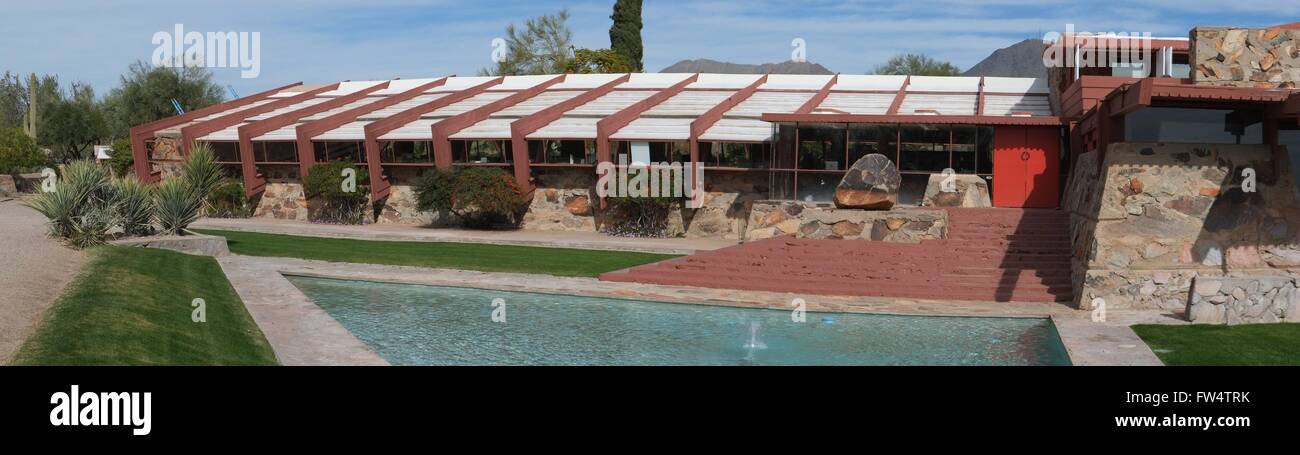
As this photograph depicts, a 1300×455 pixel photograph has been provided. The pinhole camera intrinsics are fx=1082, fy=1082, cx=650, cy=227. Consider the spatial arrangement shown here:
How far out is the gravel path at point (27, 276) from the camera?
12.4 m

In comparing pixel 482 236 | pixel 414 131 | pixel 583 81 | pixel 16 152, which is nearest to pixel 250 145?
pixel 414 131

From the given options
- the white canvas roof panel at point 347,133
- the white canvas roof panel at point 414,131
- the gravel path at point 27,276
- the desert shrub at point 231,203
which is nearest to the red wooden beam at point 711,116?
the white canvas roof panel at point 414,131

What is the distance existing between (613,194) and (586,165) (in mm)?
1813

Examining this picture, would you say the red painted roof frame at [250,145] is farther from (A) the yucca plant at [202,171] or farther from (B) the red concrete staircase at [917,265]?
(B) the red concrete staircase at [917,265]

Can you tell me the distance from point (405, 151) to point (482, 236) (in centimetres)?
742

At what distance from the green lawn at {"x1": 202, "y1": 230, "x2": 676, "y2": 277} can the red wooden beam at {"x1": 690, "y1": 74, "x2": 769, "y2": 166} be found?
21.7 ft

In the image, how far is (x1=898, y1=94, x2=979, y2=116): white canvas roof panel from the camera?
35.3m

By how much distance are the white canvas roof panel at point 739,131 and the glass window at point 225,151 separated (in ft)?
63.9

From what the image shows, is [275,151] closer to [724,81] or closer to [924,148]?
[724,81]

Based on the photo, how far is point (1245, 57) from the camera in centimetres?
1933

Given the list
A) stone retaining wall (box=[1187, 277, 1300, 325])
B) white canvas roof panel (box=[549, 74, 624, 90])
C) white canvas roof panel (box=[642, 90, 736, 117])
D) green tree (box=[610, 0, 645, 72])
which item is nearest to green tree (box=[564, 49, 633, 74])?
green tree (box=[610, 0, 645, 72])

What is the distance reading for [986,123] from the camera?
28781 millimetres
